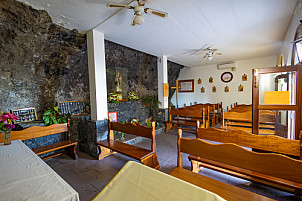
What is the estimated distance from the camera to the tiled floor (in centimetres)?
189

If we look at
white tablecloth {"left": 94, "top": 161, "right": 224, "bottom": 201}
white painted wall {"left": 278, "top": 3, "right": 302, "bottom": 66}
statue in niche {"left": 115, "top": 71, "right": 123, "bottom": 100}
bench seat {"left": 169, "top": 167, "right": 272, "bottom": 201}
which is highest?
white painted wall {"left": 278, "top": 3, "right": 302, "bottom": 66}

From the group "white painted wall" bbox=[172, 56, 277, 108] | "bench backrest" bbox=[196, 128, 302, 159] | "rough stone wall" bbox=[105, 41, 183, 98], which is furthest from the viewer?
"white painted wall" bbox=[172, 56, 277, 108]

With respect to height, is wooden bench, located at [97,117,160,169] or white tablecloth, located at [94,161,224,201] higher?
white tablecloth, located at [94,161,224,201]

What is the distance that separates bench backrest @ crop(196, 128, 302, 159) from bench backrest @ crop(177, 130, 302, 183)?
1.96ft

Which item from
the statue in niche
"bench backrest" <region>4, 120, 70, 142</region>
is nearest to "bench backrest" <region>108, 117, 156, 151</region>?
A: "bench backrest" <region>4, 120, 70, 142</region>

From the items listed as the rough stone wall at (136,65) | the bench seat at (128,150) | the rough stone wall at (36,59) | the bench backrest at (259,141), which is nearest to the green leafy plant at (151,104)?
the rough stone wall at (136,65)

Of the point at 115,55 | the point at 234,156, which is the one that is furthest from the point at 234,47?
the point at 234,156

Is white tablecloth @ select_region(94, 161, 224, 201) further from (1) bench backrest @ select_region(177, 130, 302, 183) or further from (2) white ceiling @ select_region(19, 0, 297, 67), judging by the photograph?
(2) white ceiling @ select_region(19, 0, 297, 67)

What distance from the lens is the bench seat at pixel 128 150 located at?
7.42 ft

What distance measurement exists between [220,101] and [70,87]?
6.93 m

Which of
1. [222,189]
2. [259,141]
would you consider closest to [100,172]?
[222,189]

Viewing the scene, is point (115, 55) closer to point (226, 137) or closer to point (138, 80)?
point (138, 80)

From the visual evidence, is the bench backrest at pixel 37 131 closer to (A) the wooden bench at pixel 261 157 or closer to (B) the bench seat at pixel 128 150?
(B) the bench seat at pixel 128 150

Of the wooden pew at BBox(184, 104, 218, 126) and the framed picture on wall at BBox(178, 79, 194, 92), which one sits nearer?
the wooden pew at BBox(184, 104, 218, 126)
